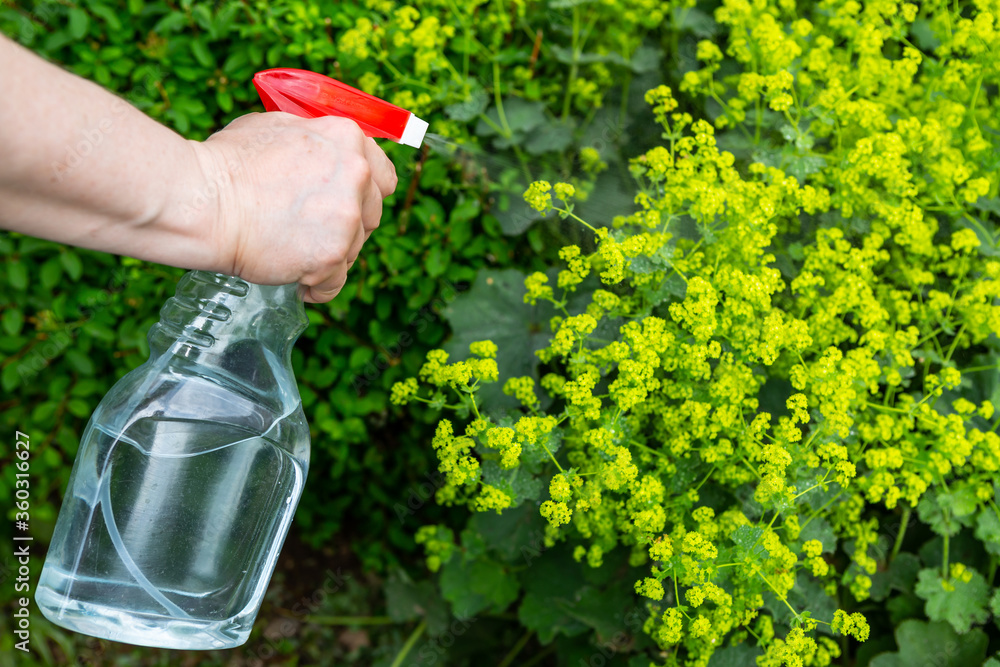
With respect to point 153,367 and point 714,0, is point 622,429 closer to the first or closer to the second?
point 153,367

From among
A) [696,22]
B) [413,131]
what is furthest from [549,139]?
[413,131]

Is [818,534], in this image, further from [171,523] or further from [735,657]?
[171,523]

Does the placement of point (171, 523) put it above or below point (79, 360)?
A: above

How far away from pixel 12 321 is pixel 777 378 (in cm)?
184

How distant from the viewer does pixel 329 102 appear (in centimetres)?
107

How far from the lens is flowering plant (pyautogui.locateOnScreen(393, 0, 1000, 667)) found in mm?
1101

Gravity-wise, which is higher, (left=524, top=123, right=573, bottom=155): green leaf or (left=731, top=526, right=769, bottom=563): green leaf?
(left=524, top=123, right=573, bottom=155): green leaf

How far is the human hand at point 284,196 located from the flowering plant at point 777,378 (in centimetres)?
30

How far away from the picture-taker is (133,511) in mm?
1260

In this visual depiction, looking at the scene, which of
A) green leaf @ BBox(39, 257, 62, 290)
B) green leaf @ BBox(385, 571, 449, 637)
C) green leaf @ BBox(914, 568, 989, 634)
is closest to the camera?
green leaf @ BBox(914, 568, 989, 634)

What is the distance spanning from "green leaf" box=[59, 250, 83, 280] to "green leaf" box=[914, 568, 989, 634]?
2.03 meters

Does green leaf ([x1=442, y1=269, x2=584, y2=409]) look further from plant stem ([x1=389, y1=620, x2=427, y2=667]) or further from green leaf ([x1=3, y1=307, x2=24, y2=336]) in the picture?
green leaf ([x1=3, y1=307, x2=24, y2=336])

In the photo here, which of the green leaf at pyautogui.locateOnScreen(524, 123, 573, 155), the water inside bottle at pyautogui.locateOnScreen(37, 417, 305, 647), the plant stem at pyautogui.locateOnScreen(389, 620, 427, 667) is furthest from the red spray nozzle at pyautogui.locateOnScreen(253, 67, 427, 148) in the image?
the plant stem at pyautogui.locateOnScreen(389, 620, 427, 667)

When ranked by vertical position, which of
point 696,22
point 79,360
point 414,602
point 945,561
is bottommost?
point 414,602
